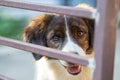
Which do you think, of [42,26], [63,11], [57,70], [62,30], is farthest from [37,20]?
[63,11]

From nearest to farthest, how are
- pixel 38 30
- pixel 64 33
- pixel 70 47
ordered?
pixel 70 47 < pixel 64 33 < pixel 38 30

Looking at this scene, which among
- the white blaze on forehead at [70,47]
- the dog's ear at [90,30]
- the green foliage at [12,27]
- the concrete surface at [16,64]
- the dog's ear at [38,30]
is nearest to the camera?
the white blaze on forehead at [70,47]

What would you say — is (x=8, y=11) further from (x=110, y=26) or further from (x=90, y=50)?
(x=110, y=26)

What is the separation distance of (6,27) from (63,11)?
1186 mm

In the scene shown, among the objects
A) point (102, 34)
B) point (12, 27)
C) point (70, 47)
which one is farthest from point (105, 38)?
point (12, 27)

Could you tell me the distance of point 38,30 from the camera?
5.61 feet

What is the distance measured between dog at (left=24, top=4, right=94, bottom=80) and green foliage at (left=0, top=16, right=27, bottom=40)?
0.41 ft

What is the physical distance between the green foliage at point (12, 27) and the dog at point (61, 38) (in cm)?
12

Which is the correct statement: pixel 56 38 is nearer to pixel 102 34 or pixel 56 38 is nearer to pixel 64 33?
pixel 64 33

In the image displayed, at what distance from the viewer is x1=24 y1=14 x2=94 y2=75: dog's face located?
1553mm

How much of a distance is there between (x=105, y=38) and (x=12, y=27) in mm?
1232

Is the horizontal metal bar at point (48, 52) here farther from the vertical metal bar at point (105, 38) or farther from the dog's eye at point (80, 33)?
the dog's eye at point (80, 33)

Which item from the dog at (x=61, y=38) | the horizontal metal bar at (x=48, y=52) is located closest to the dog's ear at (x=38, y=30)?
the dog at (x=61, y=38)

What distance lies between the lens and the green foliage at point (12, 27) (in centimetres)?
184
